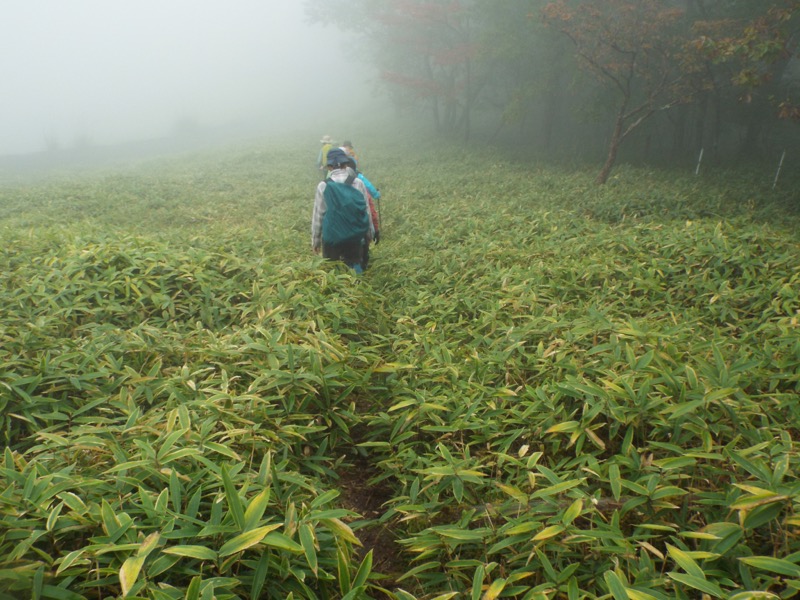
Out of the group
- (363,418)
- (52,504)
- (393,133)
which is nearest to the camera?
(52,504)

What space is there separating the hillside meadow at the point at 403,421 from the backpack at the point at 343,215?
0.37 meters

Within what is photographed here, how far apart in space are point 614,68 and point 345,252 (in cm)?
874

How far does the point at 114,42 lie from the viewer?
66500 millimetres

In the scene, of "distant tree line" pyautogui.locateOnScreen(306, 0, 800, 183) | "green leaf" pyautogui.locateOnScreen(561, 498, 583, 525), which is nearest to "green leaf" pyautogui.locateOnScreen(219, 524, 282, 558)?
"green leaf" pyautogui.locateOnScreen(561, 498, 583, 525)

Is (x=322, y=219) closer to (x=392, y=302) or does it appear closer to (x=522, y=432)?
(x=392, y=302)

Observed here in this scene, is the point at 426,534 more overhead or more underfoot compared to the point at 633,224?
more underfoot

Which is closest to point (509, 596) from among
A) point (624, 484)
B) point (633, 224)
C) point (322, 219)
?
point (624, 484)

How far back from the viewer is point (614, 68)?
10.2 meters

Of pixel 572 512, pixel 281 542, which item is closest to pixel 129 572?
pixel 281 542

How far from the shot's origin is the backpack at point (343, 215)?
189 inches

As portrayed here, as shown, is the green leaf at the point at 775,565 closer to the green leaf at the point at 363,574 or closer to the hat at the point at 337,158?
the green leaf at the point at 363,574

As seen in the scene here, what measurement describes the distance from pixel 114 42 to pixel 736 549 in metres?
87.0

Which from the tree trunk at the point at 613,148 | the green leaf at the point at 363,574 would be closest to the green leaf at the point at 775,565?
the green leaf at the point at 363,574

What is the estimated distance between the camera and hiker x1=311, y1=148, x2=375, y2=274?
4.83 meters
